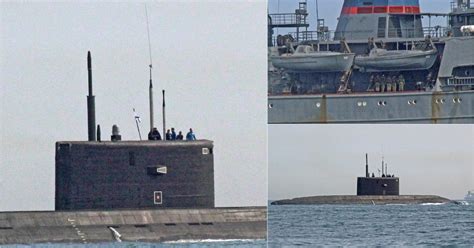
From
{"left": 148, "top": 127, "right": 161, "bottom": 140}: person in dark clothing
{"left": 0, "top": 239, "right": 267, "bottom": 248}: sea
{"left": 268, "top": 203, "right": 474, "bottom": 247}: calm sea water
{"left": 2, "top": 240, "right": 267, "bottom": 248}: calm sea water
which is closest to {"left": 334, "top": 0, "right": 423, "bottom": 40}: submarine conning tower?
{"left": 268, "top": 203, "right": 474, "bottom": 247}: calm sea water

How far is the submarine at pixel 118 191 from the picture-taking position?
4022 centimetres

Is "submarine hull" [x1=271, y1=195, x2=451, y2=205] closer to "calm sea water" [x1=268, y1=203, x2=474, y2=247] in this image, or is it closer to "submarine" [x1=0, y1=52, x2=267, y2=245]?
"calm sea water" [x1=268, y1=203, x2=474, y2=247]

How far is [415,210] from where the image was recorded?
57.9m

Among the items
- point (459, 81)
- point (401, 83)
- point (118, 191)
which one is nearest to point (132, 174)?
point (118, 191)

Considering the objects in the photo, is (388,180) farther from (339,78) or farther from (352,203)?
(339,78)

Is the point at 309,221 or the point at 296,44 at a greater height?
the point at 296,44

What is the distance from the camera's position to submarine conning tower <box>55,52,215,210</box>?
132 ft

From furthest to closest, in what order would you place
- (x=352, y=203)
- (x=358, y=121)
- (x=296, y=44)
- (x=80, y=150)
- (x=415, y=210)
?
(x=352, y=203)
(x=415, y=210)
(x=296, y=44)
(x=358, y=121)
(x=80, y=150)

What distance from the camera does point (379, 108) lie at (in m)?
44.2

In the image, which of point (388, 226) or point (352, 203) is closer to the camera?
point (388, 226)

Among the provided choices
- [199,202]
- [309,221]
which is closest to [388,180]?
[309,221]

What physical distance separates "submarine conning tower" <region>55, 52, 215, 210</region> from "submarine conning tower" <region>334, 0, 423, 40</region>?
7.28m

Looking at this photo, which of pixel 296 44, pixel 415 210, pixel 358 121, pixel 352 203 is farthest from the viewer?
pixel 352 203

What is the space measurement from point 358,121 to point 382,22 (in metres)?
3.63
